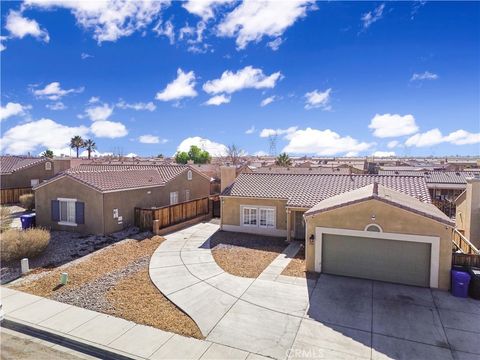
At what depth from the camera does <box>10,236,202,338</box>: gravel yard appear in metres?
10.5

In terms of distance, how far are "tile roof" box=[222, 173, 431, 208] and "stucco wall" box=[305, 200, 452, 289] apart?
480 centimetres

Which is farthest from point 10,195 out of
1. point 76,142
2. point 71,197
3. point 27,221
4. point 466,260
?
point 76,142

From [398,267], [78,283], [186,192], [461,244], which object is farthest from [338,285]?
[186,192]

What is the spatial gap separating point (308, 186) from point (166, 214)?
10181 millimetres

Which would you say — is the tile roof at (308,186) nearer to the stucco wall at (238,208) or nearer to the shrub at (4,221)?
the stucco wall at (238,208)

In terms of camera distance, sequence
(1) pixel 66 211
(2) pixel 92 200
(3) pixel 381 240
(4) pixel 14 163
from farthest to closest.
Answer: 1. (4) pixel 14 163
2. (1) pixel 66 211
3. (2) pixel 92 200
4. (3) pixel 381 240

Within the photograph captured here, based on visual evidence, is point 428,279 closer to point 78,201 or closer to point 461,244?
point 461,244

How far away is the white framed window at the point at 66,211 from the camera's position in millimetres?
20725

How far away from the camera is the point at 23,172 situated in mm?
36750

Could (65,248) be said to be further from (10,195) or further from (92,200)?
(10,195)

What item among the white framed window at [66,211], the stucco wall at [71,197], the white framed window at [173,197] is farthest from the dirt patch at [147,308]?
the white framed window at [173,197]

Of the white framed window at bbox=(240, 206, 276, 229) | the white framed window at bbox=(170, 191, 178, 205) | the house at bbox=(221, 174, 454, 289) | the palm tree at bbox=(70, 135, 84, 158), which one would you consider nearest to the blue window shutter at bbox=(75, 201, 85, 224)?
the white framed window at bbox=(170, 191, 178, 205)

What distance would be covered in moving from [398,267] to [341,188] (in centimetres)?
829

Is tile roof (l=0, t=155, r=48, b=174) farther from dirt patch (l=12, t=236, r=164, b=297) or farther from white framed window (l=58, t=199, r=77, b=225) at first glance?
dirt patch (l=12, t=236, r=164, b=297)
